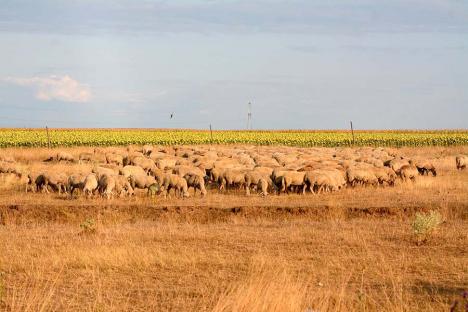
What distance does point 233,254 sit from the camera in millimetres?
14406

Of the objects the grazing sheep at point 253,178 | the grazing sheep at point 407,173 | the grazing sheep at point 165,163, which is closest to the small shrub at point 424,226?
the grazing sheep at point 253,178

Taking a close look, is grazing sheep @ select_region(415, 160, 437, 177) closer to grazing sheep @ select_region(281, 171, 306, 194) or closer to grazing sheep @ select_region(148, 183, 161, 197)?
grazing sheep @ select_region(281, 171, 306, 194)

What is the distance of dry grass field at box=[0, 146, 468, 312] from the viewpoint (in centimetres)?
1021

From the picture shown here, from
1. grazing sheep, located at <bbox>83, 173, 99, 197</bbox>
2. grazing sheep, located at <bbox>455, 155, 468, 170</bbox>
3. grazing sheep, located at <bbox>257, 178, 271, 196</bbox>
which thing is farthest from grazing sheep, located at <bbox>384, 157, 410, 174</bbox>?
grazing sheep, located at <bbox>83, 173, 99, 197</bbox>

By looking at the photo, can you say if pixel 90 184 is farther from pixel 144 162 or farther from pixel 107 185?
pixel 144 162

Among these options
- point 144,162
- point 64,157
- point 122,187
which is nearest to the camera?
point 122,187

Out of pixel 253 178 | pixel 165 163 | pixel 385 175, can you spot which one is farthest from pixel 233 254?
pixel 165 163

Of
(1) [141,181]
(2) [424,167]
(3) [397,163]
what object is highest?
(1) [141,181]

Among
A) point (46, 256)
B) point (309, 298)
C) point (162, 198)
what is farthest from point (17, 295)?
point (162, 198)

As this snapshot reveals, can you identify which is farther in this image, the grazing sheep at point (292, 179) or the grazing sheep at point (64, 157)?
the grazing sheep at point (64, 157)

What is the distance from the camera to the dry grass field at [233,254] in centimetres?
1021

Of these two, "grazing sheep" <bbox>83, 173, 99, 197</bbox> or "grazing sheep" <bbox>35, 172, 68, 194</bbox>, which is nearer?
"grazing sheep" <bbox>83, 173, 99, 197</bbox>

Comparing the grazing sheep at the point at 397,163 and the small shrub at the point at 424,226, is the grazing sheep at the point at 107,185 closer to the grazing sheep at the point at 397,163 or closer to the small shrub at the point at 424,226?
the small shrub at the point at 424,226

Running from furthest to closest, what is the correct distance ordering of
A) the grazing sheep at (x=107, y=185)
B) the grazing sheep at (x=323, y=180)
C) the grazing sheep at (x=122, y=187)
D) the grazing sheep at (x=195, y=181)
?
1. the grazing sheep at (x=195, y=181)
2. the grazing sheep at (x=323, y=180)
3. the grazing sheep at (x=122, y=187)
4. the grazing sheep at (x=107, y=185)
